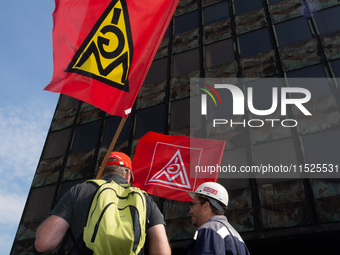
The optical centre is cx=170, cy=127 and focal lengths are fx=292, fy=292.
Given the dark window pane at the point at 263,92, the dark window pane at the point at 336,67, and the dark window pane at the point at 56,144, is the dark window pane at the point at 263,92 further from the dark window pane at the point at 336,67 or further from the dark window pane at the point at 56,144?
the dark window pane at the point at 56,144

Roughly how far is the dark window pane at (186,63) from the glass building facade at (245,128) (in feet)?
0.22

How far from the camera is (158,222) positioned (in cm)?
295

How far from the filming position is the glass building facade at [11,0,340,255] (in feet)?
33.8

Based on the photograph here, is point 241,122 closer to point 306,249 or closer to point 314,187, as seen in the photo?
point 314,187

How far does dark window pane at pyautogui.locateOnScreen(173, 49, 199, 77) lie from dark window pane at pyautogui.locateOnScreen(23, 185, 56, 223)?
9357 millimetres

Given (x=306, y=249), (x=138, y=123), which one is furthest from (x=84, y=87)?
(x=138, y=123)

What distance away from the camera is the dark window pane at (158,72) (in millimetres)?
17016

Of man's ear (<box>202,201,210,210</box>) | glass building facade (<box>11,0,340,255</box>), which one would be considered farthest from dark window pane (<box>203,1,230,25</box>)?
man's ear (<box>202,201,210,210</box>)

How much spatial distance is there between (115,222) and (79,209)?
544 millimetres

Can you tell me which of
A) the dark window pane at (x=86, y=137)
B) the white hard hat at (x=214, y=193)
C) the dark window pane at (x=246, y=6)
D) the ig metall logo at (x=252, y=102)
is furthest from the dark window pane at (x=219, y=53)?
the white hard hat at (x=214, y=193)

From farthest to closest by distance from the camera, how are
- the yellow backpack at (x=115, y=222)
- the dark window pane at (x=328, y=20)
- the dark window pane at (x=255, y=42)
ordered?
the dark window pane at (x=255, y=42)
the dark window pane at (x=328, y=20)
the yellow backpack at (x=115, y=222)

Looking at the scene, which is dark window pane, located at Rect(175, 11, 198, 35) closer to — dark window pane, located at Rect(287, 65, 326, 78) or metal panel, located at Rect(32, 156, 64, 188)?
dark window pane, located at Rect(287, 65, 326, 78)

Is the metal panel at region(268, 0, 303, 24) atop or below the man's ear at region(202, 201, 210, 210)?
atop

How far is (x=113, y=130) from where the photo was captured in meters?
16.2
